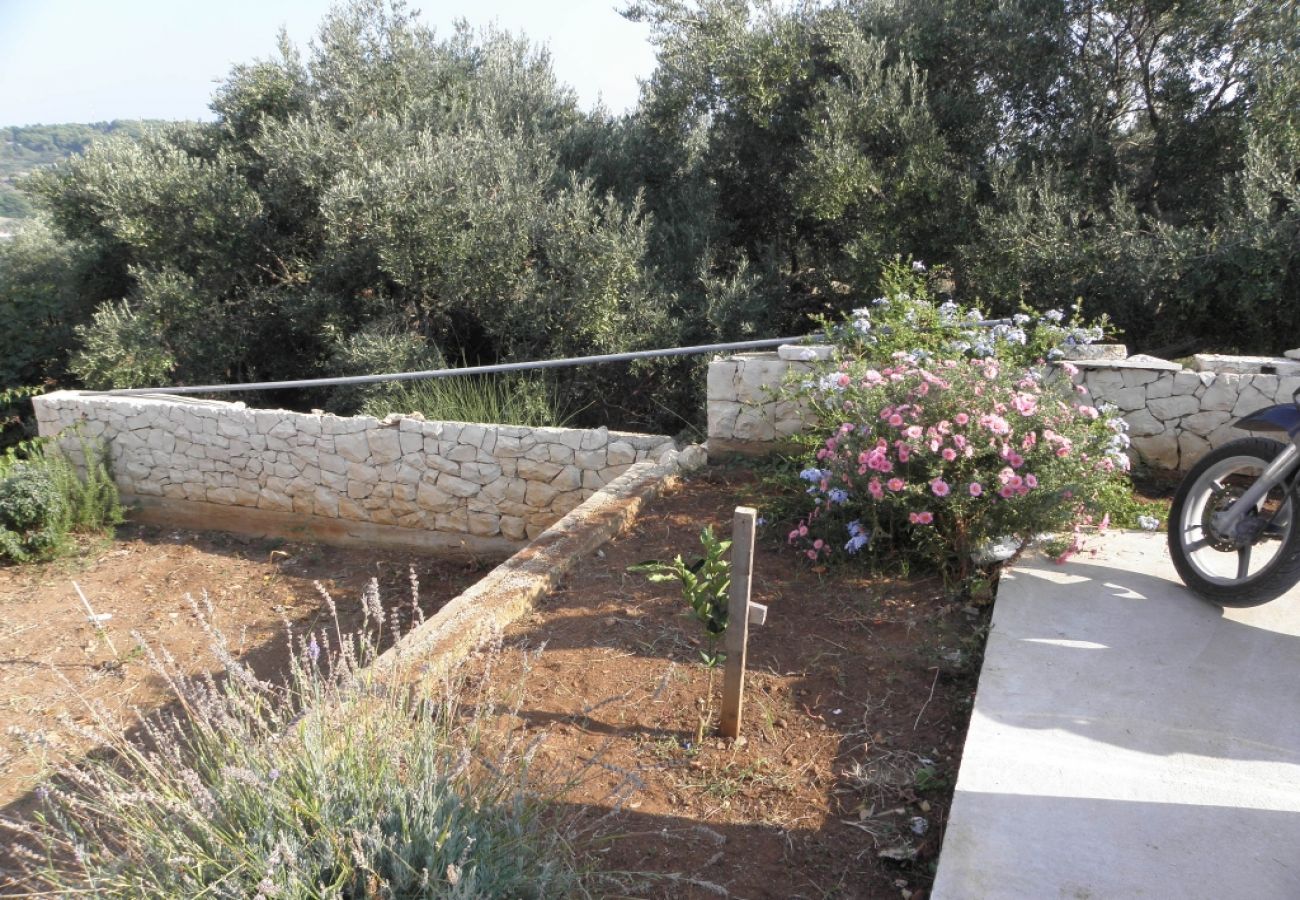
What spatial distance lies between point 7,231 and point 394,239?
23.7 feet

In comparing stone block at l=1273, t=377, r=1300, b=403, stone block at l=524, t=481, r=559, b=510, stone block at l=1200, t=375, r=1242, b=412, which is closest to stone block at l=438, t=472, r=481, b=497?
stone block at l=524, t=481, r=559, b=510

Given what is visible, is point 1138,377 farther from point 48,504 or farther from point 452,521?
point 48,504

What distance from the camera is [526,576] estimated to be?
4078 millimetres

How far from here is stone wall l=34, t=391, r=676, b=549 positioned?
636 centimetres

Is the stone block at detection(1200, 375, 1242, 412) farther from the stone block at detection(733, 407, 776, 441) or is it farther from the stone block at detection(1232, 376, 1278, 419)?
the stone block at detection(733, 407, 776, 441)

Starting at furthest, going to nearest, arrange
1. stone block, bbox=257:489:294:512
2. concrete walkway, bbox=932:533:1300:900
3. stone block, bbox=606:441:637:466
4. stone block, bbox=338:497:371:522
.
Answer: stone block, bbox=257:489:294:512
stone block, bbox=338:497:371:522
stone block, bbox=606:441:637:466
concrete walkway, bbox=932:533:1300:900

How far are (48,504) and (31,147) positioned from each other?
10.9m

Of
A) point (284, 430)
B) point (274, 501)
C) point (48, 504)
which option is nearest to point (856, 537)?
point (284, 430)

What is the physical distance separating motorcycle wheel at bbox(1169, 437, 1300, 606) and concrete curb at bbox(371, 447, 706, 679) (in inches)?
99.4

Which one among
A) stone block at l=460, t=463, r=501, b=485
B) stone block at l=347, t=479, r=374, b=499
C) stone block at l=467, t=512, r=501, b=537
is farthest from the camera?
stone block at l=347, t=479, r=374, b=499

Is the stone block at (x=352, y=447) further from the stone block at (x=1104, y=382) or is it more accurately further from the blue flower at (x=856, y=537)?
the stone block at (x=1104, y=382)

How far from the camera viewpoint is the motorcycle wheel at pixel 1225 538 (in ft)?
10.6

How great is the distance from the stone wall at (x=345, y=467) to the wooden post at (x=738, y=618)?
9.67 ft

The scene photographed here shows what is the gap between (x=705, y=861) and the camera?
2.41 meters
